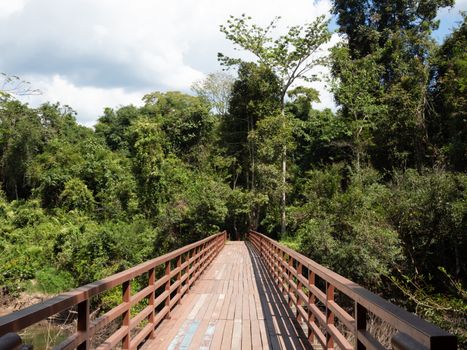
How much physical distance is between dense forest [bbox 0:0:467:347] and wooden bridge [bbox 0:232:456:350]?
13.7 feet

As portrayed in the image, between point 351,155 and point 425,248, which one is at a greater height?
point 351,155

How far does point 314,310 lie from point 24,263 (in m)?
20.3

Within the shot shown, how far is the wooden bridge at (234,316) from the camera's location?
6.75 ft

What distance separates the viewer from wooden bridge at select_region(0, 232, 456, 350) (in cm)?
206

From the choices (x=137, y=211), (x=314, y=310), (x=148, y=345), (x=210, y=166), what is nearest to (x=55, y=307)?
(x=148, y=345)

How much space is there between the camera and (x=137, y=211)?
30.8 m

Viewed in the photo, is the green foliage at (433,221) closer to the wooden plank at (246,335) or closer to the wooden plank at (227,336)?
the wooden plank at (246,335)

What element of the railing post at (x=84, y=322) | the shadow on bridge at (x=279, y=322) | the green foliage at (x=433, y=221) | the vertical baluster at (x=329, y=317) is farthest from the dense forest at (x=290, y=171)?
the railing post at (x=84, y=322)

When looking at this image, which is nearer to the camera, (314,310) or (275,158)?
(314,310)

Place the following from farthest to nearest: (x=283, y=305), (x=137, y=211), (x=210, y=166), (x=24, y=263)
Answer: (x=210, y=166) → (x=137, y=211) → (x=24, y=263) → (x=283, y=305)

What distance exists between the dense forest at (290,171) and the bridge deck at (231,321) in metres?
3.81

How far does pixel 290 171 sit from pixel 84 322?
2972cm

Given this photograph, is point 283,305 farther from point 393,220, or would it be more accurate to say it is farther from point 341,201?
point 341,201

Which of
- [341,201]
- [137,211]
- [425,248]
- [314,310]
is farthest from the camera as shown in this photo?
[137,211]
